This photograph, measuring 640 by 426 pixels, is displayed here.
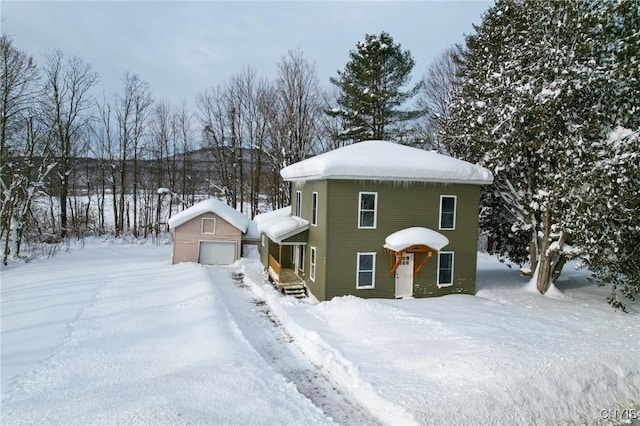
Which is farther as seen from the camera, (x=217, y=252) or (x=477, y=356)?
(x=217, y=252)

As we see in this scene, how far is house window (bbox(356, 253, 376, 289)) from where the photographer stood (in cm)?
1436

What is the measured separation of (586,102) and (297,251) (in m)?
12.8

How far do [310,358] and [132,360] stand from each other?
4285 millimetres

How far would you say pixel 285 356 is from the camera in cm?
1006

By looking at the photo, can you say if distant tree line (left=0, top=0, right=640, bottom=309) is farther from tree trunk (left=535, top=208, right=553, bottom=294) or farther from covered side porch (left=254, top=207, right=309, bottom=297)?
covered side porch (left=254, top=207, right=309, bottom=297)

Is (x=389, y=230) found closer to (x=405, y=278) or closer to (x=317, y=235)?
(x=405, y=278)

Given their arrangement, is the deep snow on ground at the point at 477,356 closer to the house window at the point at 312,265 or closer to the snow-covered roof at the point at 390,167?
the house window at the point at 312,265

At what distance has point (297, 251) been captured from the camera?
18062 millimetres

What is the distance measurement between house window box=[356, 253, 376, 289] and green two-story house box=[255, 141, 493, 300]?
0.12ft

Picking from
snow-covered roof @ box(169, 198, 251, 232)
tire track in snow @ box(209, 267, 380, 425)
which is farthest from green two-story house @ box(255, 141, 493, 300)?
snow-covered roof @ box(169, 198, 251, 232)

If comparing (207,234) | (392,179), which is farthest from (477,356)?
(207,234)

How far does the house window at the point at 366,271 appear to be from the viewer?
1436 cm

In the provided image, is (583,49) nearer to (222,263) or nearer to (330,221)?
(330,221)

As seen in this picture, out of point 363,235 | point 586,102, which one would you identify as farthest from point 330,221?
point 586,102
